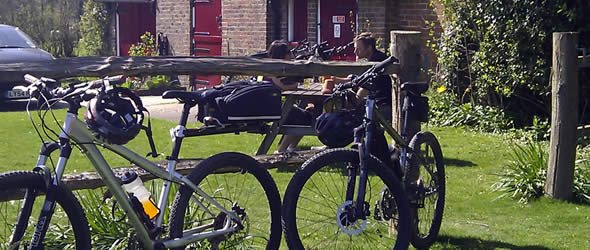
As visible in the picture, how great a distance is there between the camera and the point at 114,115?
14.4 feet

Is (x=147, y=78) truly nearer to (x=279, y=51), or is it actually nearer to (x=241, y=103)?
(x=279, y=51)

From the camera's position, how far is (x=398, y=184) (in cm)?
512

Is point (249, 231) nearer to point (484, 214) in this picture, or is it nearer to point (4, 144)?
point (484, 214)

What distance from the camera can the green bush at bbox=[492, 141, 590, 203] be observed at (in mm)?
7463

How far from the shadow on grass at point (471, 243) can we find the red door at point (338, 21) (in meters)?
8.15

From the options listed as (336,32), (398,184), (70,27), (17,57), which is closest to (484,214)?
(398,184)

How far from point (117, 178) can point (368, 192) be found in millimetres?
1421

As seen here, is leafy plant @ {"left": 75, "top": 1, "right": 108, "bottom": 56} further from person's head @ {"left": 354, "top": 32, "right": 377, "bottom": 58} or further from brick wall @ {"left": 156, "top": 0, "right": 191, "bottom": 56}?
person's head @ {"left": 354, "top": 32, "right": 377, "bottom": 58}

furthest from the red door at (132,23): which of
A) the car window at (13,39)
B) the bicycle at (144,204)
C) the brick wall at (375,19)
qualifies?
the bicycle at (144,204)

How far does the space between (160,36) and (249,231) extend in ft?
46.7

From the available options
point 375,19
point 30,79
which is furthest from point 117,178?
point 375,19

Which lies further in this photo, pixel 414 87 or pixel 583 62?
pixel 583 62

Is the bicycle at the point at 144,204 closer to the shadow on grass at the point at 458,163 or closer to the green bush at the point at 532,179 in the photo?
the green bush at the point at 532,179

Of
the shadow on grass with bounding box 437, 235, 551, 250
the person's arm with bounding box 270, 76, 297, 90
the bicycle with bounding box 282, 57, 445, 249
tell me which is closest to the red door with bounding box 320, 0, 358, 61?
the person's arm with bounding box 270, 76, 297, 90
